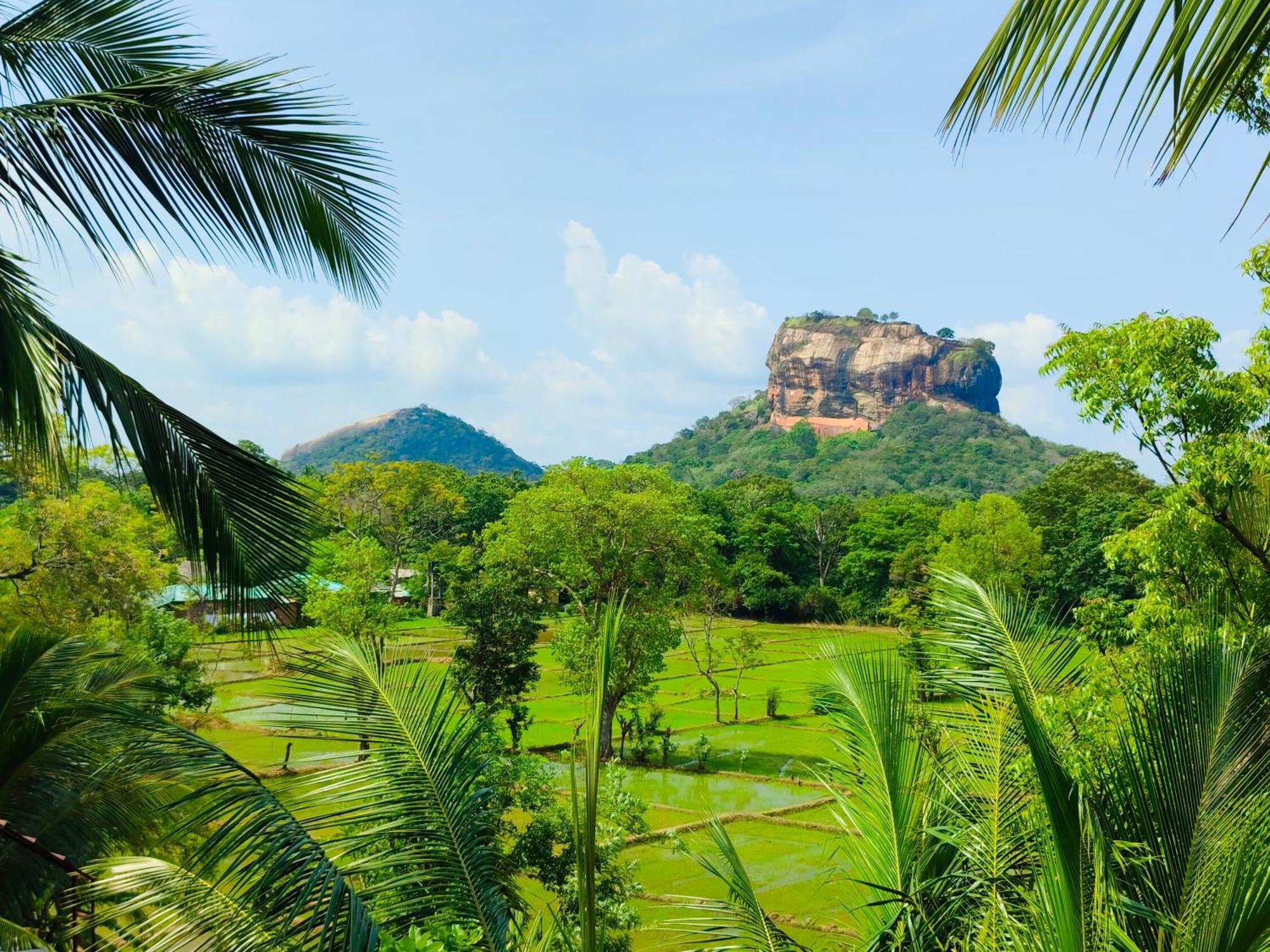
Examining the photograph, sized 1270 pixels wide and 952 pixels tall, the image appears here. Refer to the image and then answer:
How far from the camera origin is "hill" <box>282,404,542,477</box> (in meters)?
155

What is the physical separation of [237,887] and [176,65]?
2.49 m

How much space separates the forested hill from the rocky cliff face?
3.45 metres

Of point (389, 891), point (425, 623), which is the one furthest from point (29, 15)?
point (425, 623)

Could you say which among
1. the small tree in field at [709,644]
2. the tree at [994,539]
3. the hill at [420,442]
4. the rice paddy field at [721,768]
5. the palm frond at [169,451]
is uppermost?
the hill at [420,442]

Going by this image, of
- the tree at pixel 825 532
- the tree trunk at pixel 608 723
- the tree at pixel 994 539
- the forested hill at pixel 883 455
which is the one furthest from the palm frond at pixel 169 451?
the forested hill at pixel 883 455

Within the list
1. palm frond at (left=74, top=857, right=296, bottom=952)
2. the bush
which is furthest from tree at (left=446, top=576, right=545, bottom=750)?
palm frond at (left=74, top=857, right=296, bottom=952)

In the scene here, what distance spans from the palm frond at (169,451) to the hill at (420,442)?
489ft

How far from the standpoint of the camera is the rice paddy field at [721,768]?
11.9 m

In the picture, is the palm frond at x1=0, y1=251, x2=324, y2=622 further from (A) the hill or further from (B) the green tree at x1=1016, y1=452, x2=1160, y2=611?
(A) the hill

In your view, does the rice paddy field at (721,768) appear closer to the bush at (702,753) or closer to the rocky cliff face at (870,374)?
the bush at (702,753)

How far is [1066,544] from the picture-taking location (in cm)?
3312

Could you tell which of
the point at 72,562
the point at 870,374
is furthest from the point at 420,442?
the point at 72,562

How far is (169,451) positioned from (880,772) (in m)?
3.10

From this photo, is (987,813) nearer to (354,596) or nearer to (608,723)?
(608,723)
